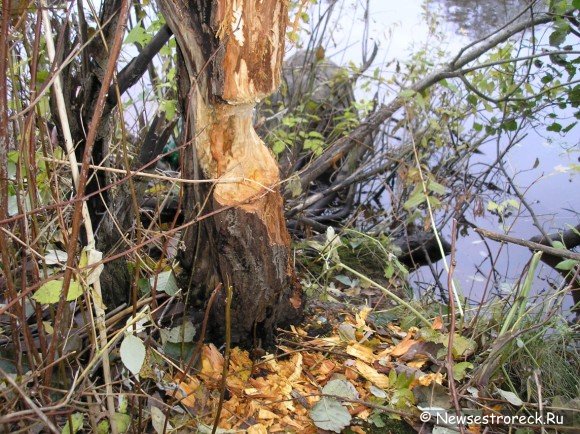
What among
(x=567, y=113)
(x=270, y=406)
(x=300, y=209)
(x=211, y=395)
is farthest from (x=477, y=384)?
(x=567, y=113)

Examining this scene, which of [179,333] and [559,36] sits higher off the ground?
[559,36]

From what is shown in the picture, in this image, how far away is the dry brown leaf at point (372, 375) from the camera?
1605mm

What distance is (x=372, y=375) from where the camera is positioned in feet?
5.35

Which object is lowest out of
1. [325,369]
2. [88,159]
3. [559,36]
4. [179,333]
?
[325,369]

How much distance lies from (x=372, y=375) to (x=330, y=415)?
24 centimetres

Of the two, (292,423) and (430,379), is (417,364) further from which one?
(292,423)

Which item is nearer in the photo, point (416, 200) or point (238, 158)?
point (238, 158)

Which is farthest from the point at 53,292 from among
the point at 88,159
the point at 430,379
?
the point at 430,379

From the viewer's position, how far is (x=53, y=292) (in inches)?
45.9

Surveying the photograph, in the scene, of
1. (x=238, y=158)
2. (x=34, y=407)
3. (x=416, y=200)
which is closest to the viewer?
(x=34, y=407)

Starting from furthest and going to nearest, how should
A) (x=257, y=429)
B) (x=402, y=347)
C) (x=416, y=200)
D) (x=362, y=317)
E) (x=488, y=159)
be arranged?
(x=488, y=159), (x=416, y=200), (x=362, y=317), (x=402, y=347), (x=257, y=429)

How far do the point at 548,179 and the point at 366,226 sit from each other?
1.42m

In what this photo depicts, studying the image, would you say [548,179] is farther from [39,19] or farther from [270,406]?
[39,19]

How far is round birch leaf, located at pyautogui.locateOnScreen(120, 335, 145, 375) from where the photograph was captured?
45.5 inches
